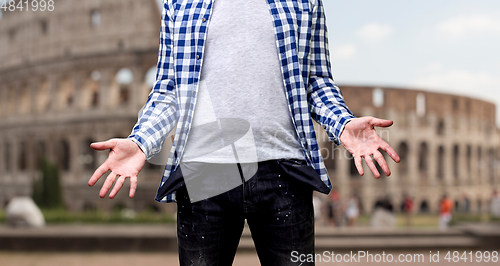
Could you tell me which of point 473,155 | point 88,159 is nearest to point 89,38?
point 88,159

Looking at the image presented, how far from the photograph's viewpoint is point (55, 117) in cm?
2292

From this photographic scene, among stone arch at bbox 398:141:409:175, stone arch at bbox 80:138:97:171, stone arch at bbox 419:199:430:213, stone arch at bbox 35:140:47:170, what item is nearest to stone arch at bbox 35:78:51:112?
stone arch at bbox 35:140:47:170

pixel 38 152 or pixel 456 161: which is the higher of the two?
pixel 38 152

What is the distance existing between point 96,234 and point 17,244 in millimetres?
1685

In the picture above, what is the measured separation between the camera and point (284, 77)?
1375mm

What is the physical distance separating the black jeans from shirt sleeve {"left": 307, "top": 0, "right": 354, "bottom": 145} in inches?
8.6

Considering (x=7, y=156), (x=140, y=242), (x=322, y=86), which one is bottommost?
(x=140, y=242)

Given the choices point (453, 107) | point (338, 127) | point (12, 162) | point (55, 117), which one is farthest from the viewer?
point (453, 107)

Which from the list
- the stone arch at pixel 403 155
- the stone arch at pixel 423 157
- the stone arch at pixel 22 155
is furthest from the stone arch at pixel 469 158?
the stone arch at pixel 22 155

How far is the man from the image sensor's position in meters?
1.29

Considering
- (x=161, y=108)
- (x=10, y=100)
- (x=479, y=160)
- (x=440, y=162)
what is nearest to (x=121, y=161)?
(x=161, y=108)

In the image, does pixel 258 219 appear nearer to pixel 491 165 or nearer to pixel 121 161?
pixel 121 161

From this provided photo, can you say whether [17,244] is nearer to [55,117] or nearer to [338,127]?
[338,127]

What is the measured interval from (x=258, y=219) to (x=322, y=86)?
485 mm
